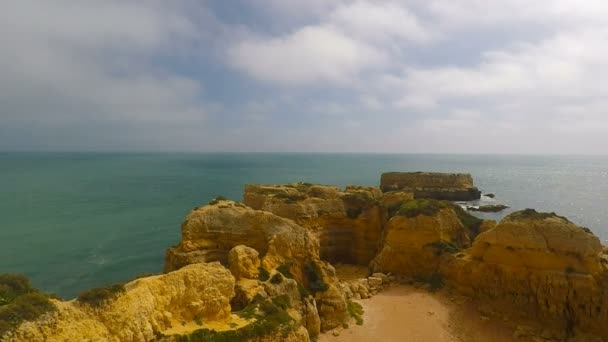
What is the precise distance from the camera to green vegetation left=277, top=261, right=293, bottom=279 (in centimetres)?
2314

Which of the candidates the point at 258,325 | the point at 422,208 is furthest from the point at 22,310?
the point at 422,208

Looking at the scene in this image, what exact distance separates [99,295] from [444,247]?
27.6m

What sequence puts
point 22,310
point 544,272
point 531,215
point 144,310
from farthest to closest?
point 531,215
point 544,272
point 144,310
point 22,310

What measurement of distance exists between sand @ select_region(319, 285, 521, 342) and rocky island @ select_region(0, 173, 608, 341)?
2.69 feet

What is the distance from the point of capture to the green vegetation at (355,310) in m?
25.4

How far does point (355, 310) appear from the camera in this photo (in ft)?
86.7

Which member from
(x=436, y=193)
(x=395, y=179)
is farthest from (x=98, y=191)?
(x=436, y=193)

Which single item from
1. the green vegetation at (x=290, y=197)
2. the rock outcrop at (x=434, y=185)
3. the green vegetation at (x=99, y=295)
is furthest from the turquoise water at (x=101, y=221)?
the green vegetation at (x=99, y=295)

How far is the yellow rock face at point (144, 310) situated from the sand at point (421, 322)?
884 cm

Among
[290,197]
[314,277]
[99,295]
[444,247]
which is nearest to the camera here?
[99,295]

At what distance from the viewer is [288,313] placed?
19.3m

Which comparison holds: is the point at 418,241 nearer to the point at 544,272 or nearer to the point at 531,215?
the point at 531,215

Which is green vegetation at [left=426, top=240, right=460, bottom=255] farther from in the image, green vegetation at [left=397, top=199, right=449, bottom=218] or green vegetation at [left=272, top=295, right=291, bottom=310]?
green vegetation at [left=272, top=295, right=291, bottom=310]

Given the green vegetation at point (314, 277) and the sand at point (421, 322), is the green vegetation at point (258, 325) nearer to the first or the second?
the green vegetation at point (314, 277)
